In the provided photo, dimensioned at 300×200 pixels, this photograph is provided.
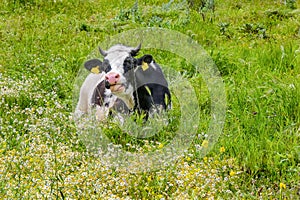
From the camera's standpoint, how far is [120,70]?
21.4ft

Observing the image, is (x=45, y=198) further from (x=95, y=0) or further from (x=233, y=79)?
(x=95, y=0)

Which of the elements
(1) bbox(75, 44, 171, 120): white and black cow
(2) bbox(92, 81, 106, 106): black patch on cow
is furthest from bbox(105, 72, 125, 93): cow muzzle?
(2) bbox(92, 81, 106, 106): black patch on cow

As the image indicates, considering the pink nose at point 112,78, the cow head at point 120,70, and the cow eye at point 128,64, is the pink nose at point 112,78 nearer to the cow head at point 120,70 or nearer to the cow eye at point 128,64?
the cow head at point 120,70

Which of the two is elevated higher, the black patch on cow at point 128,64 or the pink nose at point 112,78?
the black patch on cow at point 128,64

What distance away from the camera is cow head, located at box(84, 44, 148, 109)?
20.9 ft

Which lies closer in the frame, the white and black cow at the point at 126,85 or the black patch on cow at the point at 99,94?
the white and black cow at the point at 126,85

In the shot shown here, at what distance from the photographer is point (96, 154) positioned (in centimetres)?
554

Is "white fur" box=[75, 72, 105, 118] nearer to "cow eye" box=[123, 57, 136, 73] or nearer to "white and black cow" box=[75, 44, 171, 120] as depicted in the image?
"white and black cow" box=[75, 44, 171, 120]

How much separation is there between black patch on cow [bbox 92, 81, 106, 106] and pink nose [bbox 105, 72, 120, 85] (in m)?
0.58

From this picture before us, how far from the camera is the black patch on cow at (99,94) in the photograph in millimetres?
6922

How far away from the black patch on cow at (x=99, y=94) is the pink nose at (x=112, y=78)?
0.58m

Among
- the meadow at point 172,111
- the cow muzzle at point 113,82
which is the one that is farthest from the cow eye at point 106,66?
the meadow at point 172,111

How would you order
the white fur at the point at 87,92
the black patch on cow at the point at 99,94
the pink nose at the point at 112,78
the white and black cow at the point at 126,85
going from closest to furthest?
the pink nose at the point at 112,78
the white and black cow at the point at 126,85
the black patch on cow at the point at 99,94
the white fur at the point at 87,92

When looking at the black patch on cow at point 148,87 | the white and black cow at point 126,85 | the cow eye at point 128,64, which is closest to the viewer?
the white and black cow at point 126,85
